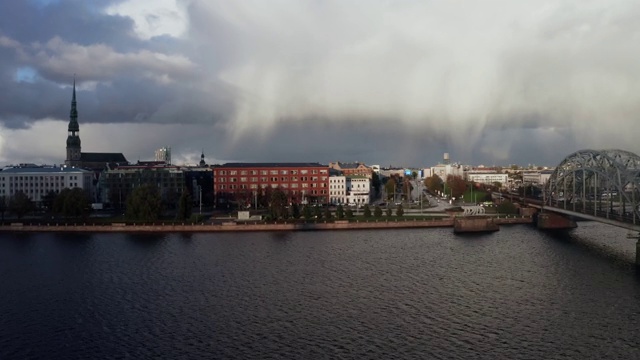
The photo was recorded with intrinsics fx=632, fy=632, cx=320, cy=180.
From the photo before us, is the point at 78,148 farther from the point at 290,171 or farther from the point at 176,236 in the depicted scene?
the point at 176,236

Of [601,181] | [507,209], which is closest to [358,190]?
[507,209]

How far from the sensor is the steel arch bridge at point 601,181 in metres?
27.9

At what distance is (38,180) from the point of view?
52.9 metres

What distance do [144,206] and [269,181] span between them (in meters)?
16.0

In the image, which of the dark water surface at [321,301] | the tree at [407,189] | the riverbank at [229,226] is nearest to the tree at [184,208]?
the riverbank at [229,226]

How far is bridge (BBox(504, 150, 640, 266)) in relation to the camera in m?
27.1

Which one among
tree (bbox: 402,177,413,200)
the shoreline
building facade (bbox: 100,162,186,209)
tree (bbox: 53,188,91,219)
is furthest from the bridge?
tree (bbox: 53,188,91,219)

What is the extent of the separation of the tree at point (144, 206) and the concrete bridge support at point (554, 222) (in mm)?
22694

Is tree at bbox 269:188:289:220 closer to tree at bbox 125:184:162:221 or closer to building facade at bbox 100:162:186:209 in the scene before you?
tree at bbox 125:184:162:221

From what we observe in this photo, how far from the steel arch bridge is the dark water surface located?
2.11 metres

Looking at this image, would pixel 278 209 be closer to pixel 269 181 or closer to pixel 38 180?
pixel 269 181

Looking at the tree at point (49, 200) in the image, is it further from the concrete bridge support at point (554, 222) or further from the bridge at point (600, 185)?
the bridge at point (600, 185)

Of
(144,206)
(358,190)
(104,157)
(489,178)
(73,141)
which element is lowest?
(144,206)

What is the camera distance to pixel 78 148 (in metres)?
71.8
